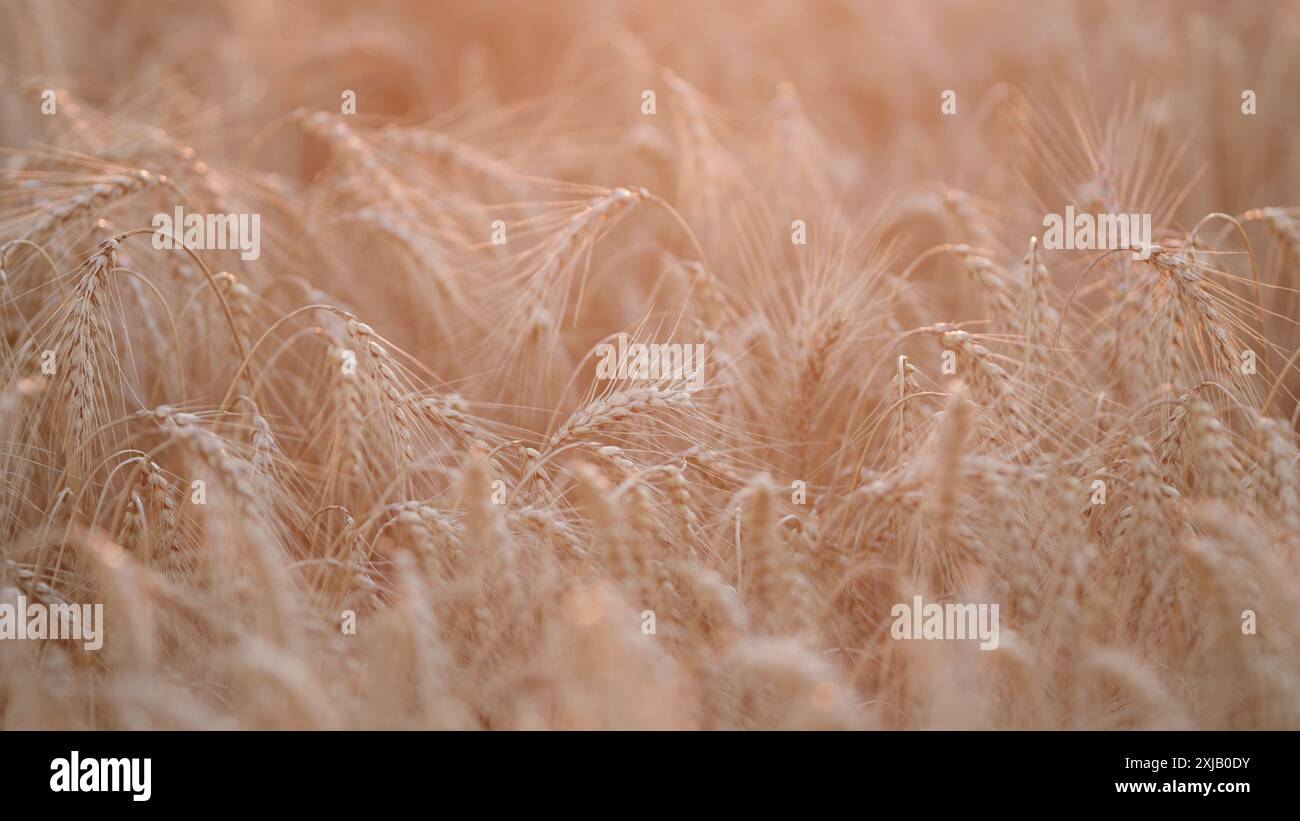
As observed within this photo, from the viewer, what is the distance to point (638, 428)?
198cm

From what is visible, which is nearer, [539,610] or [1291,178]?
[539,610]

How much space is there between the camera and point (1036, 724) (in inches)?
58.1

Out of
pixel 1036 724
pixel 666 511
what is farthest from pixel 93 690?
pixel 1036 724

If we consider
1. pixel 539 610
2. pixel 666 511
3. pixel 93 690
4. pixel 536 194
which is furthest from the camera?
pixel 536 194

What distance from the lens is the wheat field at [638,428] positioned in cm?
150

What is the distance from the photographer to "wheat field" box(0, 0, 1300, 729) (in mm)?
1503

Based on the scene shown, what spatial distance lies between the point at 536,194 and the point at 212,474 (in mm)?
1899

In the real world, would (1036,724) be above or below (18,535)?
below

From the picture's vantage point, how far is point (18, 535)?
1.96m

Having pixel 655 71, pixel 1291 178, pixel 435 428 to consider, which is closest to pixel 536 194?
pixel 655 71

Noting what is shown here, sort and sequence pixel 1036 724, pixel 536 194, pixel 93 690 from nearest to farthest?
pixel 1036 724, pixel 93 690, pixel 536 194
